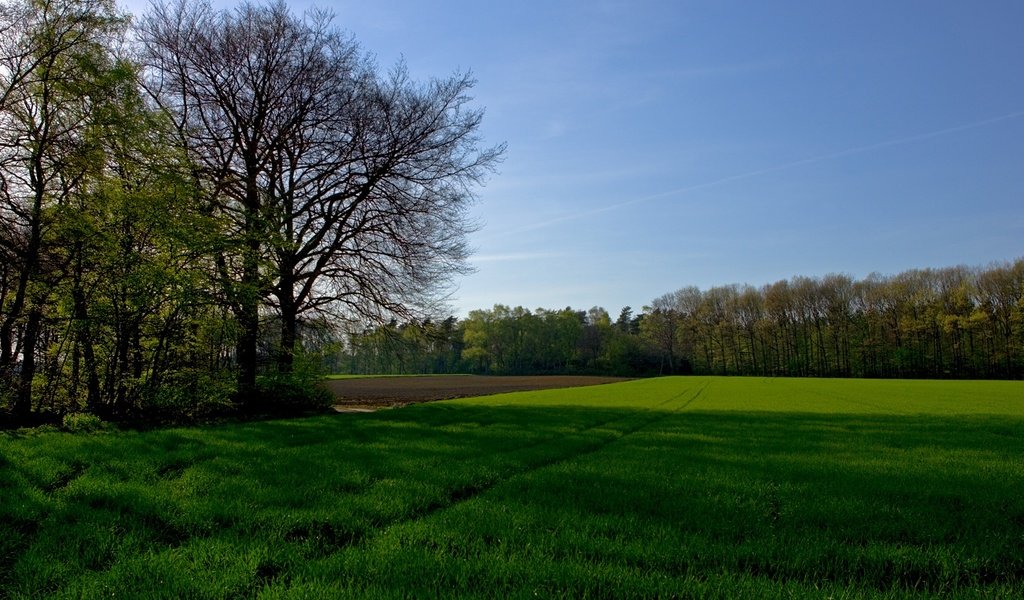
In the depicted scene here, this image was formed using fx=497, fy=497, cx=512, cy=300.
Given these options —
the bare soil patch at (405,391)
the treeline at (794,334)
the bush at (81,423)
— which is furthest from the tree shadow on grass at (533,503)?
the treeline at (794,334)

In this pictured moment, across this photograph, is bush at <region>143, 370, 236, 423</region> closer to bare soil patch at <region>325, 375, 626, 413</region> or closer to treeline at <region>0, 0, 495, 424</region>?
treeline at <region>0, 0, 495, 424</region>

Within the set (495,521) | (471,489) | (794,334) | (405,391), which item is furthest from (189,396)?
(794,334)

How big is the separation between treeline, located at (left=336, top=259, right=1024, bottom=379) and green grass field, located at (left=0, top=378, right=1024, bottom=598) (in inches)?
1835

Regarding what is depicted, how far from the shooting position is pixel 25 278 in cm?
1207

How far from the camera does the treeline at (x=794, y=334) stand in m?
75.6

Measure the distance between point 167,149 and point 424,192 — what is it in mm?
9367

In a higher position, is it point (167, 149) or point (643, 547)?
point (167, 149)

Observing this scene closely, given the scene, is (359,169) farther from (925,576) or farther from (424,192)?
(925,576)

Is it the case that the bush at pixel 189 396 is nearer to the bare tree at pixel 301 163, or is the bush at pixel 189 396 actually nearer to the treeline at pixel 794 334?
the bare tree at pixel 301 163

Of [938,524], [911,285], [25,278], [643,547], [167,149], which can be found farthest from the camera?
[911,285]

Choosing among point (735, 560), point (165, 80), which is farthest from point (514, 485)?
point (165, 80)

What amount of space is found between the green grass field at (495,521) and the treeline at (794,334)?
4661 cm

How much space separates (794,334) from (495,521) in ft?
352

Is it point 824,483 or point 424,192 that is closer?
point 824,483
